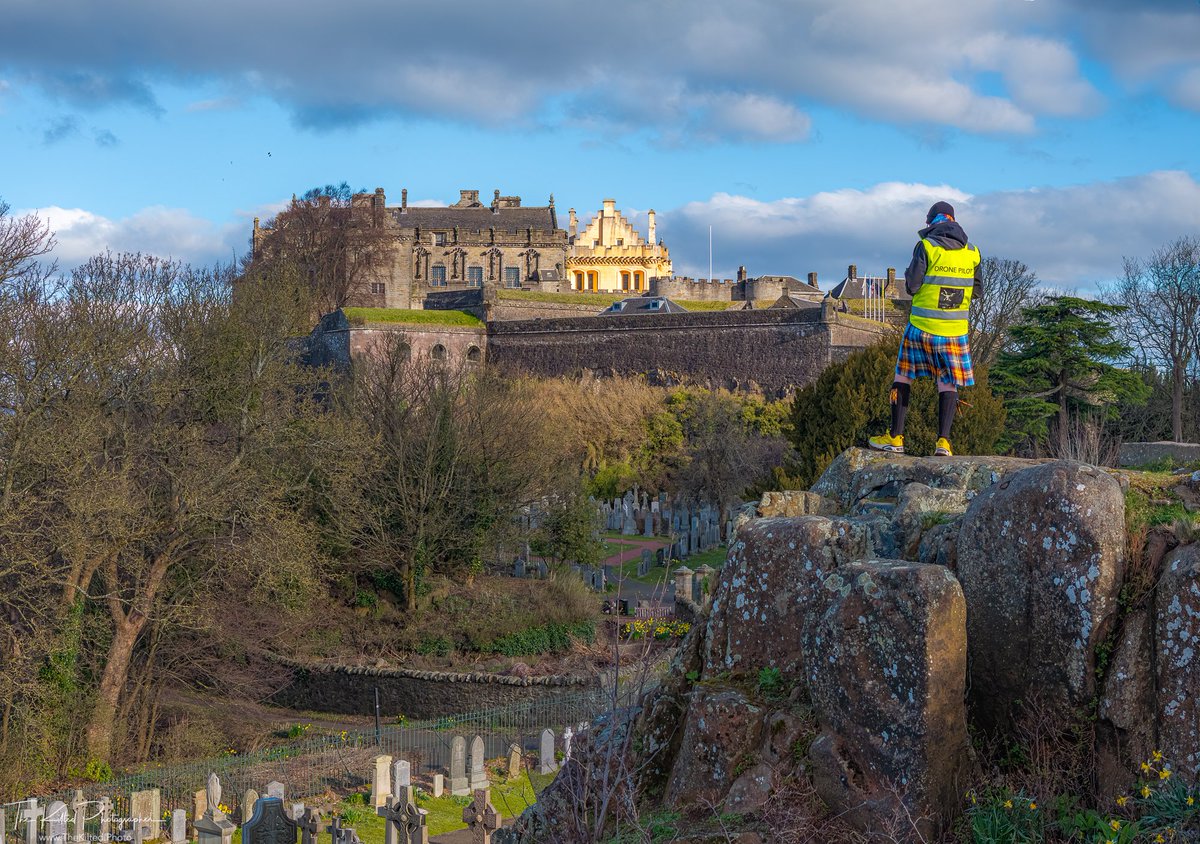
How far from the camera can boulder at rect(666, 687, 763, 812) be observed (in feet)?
24.3

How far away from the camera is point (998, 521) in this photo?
7.23 m

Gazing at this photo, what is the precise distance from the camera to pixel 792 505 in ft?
33.0

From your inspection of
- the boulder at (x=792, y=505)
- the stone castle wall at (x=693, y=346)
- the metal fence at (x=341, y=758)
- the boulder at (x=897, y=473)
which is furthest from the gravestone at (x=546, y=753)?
the stone castle wall at (x=693, y=346)

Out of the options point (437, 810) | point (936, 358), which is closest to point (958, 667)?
point (936, 358)

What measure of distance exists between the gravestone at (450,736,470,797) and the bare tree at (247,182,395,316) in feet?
151

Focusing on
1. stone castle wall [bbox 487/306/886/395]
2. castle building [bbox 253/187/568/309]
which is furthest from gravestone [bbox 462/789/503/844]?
castle building [bbox 253/187/568/309]

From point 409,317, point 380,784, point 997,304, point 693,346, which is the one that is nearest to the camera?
point 380,784

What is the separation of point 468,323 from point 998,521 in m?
52.0

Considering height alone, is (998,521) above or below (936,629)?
above

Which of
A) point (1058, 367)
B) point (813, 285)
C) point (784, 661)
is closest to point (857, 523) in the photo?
point (784, 661)

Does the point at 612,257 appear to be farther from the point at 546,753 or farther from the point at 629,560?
the point at 546,753

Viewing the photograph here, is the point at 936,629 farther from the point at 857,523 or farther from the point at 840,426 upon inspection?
the point at 840,426

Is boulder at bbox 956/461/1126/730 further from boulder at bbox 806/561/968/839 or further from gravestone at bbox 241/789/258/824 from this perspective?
gravestone at bbox 241/789/258/824

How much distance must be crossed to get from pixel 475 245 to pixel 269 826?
66976 millimetres
